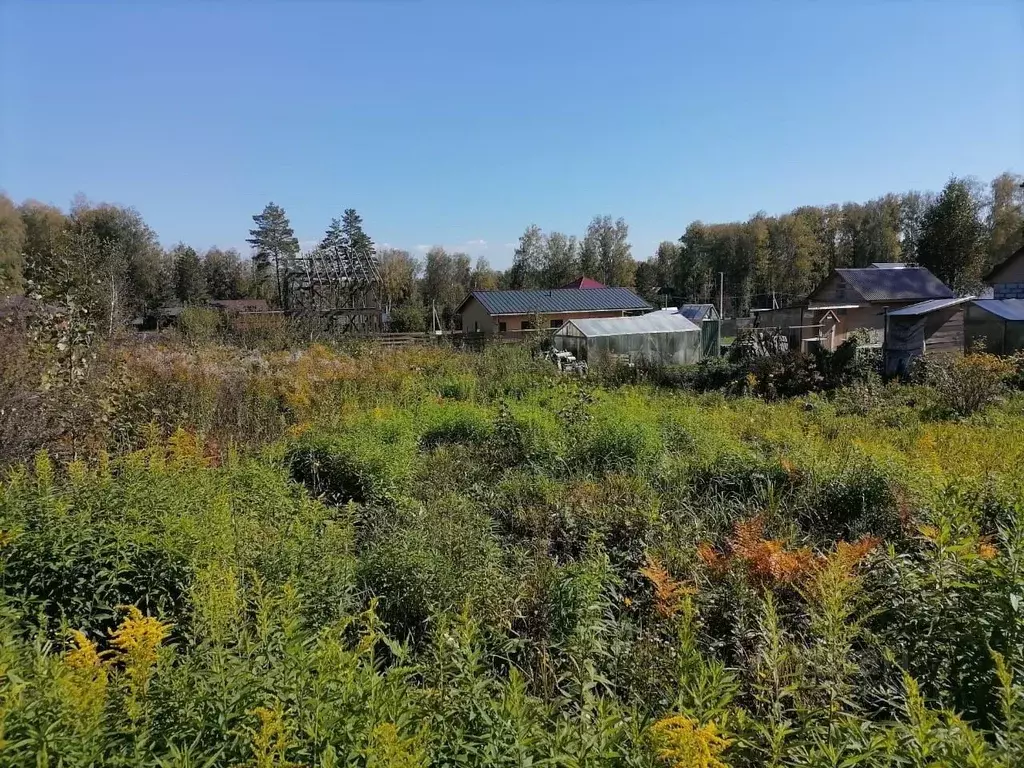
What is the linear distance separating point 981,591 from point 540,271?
61.0m

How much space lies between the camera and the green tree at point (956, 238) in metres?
43.4

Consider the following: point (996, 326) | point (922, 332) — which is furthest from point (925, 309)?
point (996, 326)

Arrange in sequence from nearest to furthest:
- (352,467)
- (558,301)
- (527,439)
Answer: (352,467), (527,439), (558,301)

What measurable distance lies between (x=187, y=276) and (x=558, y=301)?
98.5 feet

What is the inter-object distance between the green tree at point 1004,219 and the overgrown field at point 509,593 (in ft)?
156

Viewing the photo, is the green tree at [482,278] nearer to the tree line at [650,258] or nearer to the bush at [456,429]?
the tree line at [650,258]

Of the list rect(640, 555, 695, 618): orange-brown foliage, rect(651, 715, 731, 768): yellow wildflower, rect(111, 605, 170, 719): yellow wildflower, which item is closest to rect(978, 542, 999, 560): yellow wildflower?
rect(640, 555, 695, 618): orange-brown foliage

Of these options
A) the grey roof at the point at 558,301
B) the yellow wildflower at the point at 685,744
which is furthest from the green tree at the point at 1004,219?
the yellow wildflower at the point at 685,744

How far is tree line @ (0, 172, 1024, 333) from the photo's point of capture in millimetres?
43656

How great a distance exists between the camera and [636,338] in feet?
68.8

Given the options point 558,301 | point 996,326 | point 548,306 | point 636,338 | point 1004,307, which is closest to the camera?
point 996,326

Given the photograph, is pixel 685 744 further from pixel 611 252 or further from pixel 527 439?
pixel 611 252

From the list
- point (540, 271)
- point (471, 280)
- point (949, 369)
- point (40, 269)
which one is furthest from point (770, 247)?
point (40, 269)

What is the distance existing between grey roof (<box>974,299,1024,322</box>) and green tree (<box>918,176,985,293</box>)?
32.6 m
